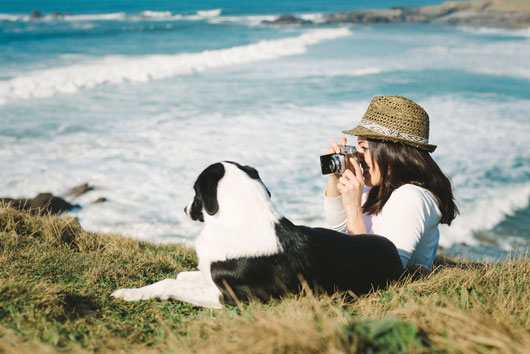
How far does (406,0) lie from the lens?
4596 inches

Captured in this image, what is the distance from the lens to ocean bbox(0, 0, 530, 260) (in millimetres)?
7094

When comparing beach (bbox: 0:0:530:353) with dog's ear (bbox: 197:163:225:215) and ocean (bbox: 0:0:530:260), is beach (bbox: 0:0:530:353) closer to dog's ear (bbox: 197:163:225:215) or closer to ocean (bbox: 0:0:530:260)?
ocean (bbox: 0:0:530:260)

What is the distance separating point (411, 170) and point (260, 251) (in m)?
1.29

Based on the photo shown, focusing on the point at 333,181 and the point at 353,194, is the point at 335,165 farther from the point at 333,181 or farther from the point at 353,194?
the point at 333,181

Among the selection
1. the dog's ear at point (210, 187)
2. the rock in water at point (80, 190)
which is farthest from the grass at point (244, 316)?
the rock in water at point (80, 190)

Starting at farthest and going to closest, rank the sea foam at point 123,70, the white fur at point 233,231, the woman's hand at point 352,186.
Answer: the sea foam at point 123,70 < the woman's hand at point 352,186 < the white fur at point 233,231

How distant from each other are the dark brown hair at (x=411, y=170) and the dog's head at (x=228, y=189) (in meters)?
0.98

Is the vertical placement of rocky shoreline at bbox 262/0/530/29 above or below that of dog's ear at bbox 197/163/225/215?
above

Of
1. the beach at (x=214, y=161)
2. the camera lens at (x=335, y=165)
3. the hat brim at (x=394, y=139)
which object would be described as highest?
the hat brim at (x=394, y=139)

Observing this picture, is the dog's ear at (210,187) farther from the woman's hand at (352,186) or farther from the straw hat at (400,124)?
the straw hat at (400,124)

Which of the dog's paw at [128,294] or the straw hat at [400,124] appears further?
the straw hat at [400,124]

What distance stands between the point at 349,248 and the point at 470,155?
7869mm

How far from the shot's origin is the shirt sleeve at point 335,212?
137 inches

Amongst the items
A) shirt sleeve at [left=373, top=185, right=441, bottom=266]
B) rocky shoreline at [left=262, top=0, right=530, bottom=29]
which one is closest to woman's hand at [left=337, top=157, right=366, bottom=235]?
shirt sleeve at [left=373, top=185, right=441, bottom=266]
